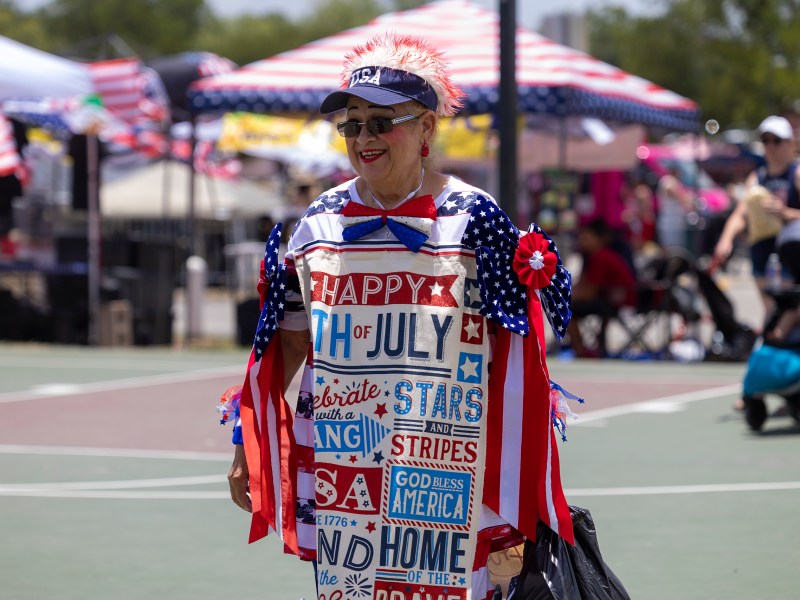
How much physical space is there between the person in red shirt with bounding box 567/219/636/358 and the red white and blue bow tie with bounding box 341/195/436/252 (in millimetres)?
10673

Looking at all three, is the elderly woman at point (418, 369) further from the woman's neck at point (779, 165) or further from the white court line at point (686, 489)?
the woman's neck at point (779, 165)

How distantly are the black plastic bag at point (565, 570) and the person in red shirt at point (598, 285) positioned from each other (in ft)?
34.6

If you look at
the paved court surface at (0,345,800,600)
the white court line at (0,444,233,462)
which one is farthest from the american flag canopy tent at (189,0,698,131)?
the white court line at (0,444,233,462)

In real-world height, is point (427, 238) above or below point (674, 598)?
above

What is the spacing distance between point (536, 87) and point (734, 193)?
16.4m

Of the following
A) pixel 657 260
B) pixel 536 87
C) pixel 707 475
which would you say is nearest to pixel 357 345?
pixel 707 475

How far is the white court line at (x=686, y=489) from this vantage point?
305 inches

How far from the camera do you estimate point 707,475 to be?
822cm

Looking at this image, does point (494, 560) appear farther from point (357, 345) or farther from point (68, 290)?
point (68, 290)

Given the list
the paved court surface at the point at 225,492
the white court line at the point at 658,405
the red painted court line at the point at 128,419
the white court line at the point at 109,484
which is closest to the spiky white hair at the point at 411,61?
the paved court surface at the point at 225,492

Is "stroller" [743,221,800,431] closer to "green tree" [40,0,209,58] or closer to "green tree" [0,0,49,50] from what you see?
"green tree" [0,0,49,50]

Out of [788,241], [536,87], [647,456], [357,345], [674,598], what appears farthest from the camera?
[536,87]

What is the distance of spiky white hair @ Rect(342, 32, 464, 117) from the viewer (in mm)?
4086

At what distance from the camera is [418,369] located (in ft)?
13.1
